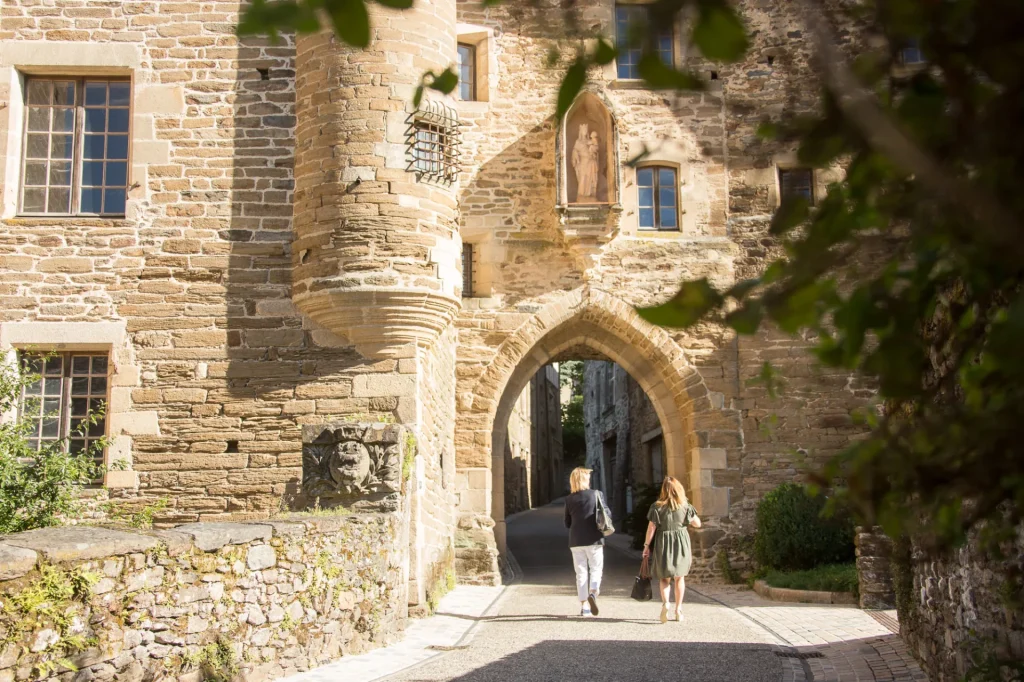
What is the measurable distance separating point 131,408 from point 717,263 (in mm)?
7349

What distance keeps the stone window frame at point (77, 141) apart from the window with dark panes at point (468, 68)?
476cm

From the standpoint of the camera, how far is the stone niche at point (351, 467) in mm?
7777

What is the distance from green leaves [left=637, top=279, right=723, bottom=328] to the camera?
162 centimetres

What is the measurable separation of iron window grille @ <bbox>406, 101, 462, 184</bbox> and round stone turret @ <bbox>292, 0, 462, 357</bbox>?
13mm

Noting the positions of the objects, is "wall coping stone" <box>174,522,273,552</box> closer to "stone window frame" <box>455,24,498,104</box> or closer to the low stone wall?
the low stone wall

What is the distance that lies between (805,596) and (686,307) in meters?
9.34

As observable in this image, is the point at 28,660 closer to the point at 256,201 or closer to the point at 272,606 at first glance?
the point at 272,606

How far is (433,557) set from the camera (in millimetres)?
10227

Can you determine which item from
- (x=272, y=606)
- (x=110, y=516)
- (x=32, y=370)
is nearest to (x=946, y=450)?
(x=272, y=606)

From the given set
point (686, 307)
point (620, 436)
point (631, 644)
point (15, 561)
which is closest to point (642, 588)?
point (631, 644)

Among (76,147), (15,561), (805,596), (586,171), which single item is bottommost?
(805,596)

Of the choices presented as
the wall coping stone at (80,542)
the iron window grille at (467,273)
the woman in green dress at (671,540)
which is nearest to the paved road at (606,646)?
the woman in green dress at (671,540)

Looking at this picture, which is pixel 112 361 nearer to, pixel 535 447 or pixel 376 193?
pixel 376 193

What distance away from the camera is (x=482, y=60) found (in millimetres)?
13516
